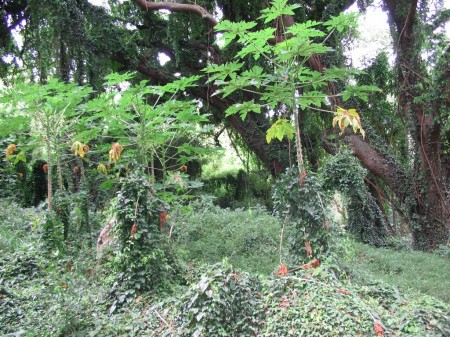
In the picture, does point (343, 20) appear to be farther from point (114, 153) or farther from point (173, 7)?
point (173, 7)

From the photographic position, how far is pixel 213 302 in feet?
10.1

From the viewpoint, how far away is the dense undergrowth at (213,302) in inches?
112

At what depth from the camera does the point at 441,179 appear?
26.7 ft

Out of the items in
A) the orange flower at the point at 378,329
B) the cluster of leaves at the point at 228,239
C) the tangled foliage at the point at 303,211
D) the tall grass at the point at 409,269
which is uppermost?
the tangled foliage at the point at 303,211

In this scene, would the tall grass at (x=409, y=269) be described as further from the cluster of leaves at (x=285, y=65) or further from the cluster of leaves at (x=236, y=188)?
the cluster of leaves at (x=236, y=188)

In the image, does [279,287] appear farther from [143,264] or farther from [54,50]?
[54,50]

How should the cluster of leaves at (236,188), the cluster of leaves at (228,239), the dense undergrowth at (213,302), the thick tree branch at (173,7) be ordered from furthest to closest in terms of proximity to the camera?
1. the cluster of leaves at (236,188)
2. the thick tree branch at (173,7)
3. the cluster of leaves at (228,239)
4. the dense undergrowth at (213,302)

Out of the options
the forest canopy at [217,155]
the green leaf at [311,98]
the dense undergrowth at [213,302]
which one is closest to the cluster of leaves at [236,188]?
the forest canopy at [217,155]

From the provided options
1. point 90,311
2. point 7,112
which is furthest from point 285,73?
point 7,112

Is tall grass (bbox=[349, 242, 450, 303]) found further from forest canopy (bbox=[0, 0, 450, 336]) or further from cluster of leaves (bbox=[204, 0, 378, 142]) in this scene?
cluster of leaves (bbox=[204, 0, 378, 142])

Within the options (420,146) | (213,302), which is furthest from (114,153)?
(420,146)

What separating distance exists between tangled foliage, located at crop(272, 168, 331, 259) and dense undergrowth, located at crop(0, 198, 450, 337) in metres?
0.17

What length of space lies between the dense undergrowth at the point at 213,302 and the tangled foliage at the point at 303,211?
6.5 inches

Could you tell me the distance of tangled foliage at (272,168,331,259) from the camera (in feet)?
12.7
